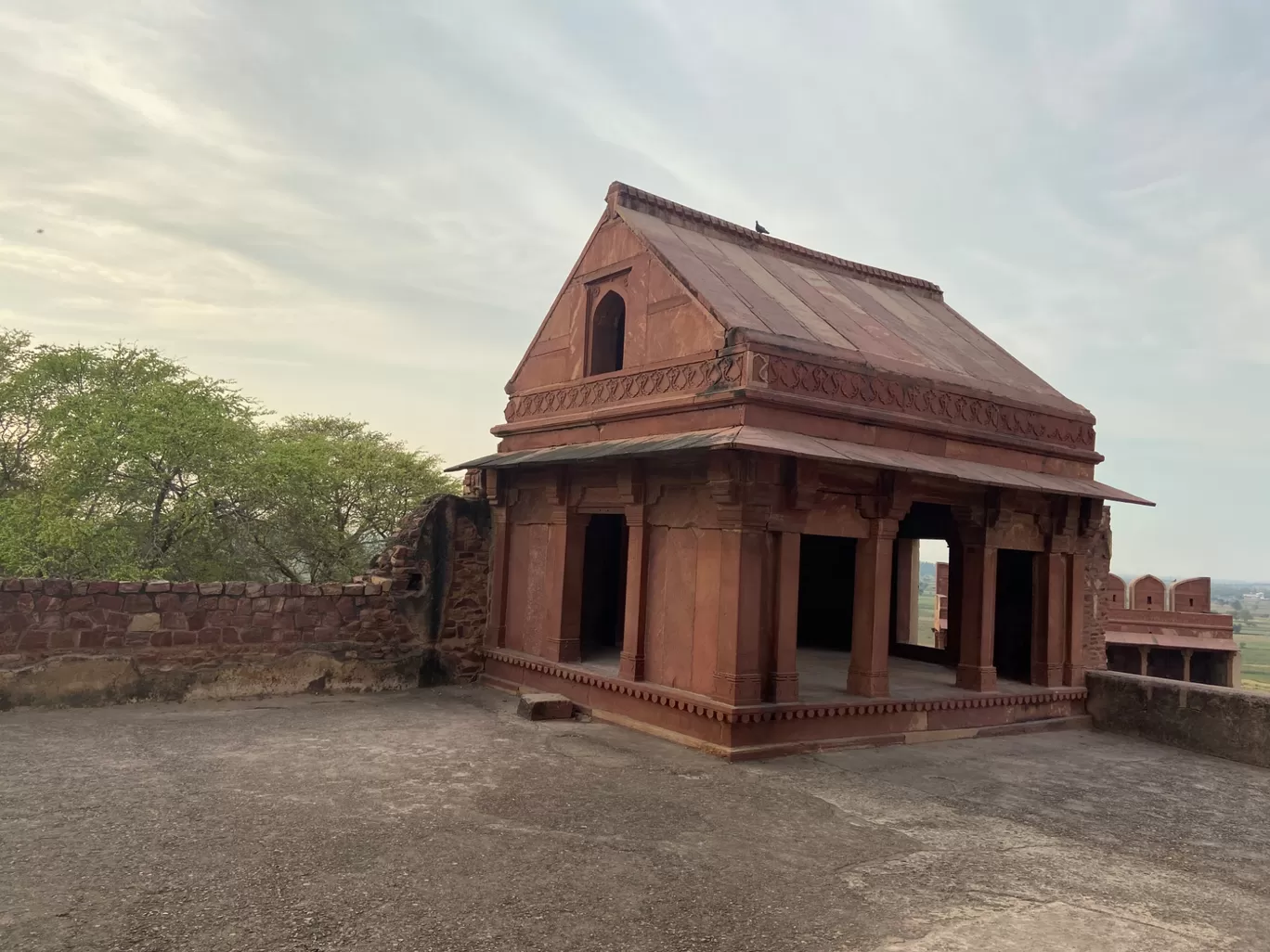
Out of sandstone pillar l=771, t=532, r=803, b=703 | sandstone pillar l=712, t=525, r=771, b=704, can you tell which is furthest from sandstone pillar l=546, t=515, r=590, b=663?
sandstone pillar l=771, t=532, r=803, b=703

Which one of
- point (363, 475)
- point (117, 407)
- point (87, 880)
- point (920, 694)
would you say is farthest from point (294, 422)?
point (87, 880)

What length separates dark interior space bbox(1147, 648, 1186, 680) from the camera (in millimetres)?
23766

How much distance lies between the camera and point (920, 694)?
9312 millimetres

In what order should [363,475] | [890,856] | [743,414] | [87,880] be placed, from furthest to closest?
[363,475] → [743,414] → [890,856] → [87,880]

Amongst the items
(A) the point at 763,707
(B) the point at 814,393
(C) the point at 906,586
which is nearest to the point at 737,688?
(A) the point at 763,707

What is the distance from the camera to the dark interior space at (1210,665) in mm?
23422

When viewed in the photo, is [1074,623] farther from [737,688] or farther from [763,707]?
[737,688]

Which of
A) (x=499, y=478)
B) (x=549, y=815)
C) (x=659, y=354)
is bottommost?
(x=549, y=815)

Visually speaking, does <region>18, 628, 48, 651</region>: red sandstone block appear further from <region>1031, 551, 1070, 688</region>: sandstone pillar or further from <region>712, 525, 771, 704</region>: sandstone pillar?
<region>1031, 551, 1070, 688</region>: sandstone pillar

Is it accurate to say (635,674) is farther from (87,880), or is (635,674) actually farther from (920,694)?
(87,880)

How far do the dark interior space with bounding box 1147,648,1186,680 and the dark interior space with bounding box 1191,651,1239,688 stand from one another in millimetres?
289

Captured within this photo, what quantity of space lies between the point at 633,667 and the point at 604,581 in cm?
346

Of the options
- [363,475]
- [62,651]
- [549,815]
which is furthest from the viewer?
[363,475]

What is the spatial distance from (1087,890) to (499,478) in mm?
8172
